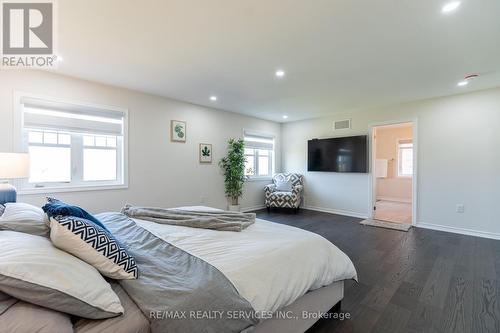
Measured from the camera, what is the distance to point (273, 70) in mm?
3068

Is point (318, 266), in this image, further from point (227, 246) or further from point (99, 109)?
point (99, 109)

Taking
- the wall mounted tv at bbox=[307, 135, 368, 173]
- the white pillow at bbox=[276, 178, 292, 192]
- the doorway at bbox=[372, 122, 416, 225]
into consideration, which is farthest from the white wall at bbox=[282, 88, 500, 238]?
the doorway at bbox=[372, 122, 416, 225]

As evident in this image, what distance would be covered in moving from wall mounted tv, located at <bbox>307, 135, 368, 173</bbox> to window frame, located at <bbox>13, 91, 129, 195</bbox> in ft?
13.9

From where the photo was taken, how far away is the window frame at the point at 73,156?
3.01 metres

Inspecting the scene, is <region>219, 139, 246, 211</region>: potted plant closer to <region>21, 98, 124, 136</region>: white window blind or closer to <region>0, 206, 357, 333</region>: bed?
<region>21, 98, 124, 136</region>: white window blind

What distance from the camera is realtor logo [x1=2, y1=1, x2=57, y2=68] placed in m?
1.94

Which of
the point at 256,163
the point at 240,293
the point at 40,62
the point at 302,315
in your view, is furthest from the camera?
the point at 256,163

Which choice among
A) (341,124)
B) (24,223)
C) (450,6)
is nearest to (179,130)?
(24,223)

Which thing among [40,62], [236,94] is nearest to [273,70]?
[236,94]

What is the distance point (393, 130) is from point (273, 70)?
648 centimetres

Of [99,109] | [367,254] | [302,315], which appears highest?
[99,109]

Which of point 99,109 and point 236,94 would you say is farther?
point 236,94

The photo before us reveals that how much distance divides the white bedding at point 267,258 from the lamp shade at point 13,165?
5.17 ft

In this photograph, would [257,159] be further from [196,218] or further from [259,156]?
[196,218]
